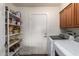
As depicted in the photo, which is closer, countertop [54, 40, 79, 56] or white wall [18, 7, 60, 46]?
countertop [54, 40, 79, 56]

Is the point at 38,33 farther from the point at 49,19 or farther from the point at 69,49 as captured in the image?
the point at 69,49

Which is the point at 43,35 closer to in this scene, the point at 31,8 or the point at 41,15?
the point at 41,15

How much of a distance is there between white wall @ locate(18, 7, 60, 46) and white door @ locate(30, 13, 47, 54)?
15 cm

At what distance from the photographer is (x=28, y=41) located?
14.0ft

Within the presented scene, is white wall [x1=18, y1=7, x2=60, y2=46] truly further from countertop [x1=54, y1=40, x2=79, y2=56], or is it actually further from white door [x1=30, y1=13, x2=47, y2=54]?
countertop [x1=54, y1=40, x2=79, y2=56]

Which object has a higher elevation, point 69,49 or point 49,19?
point 49,19

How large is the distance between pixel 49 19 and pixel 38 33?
645mm

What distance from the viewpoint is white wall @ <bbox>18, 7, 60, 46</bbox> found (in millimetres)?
4215

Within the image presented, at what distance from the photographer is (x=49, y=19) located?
14.0ft

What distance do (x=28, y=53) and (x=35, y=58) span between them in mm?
3536

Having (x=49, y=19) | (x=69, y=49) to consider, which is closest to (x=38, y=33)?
(x=49, y=19)

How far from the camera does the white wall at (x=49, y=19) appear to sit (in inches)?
166

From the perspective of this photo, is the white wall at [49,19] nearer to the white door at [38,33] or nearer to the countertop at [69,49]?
the white door at [38,33]

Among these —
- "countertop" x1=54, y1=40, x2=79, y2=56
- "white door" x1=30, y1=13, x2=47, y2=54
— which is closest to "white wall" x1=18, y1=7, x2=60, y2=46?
"white door" x1=30, y1=13, x2=47, y2=54
